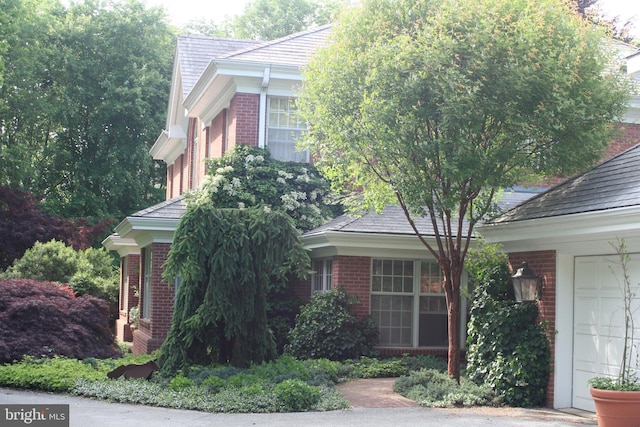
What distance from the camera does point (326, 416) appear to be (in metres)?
10.9

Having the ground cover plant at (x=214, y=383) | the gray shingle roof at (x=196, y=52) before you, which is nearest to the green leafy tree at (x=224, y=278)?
the ground cover plant at (x=214, y=383)

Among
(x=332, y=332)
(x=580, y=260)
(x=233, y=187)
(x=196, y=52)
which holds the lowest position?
(x=332, y=332)

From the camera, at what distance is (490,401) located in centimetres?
1207

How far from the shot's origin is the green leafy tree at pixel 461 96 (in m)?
11.6

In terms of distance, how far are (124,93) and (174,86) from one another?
1102 centimetres

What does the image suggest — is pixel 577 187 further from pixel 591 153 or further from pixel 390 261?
pixel 390 261

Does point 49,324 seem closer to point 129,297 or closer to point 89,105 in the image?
point 129,297

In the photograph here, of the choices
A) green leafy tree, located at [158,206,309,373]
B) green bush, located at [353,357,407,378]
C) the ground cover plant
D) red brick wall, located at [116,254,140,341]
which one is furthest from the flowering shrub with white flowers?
red brick wall, located at [116,254,140,341]

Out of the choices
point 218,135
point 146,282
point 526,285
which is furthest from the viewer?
point 218,135

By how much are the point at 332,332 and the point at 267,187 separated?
4275 mm

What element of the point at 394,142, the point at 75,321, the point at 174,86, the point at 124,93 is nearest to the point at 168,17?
the point at 124,93

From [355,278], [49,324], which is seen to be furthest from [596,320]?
[49,324]

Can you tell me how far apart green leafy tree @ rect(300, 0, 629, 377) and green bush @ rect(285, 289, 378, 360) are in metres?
3.49

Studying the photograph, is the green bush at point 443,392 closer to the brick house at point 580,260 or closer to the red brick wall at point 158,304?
the brick house at point 580,260
